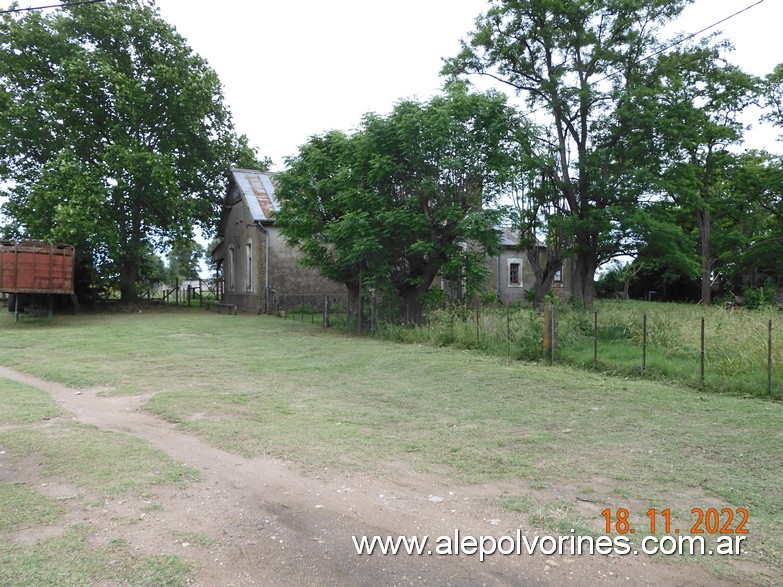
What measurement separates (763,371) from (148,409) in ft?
29.6

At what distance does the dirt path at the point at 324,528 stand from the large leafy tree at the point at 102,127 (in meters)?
22.0

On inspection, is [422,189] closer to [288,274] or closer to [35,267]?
[288,274]

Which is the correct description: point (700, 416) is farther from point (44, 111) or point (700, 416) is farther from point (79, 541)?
point (44, 111)

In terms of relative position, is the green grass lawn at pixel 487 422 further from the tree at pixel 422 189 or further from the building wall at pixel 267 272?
the building wall at pixel 267 272

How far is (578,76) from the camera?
23.9 m

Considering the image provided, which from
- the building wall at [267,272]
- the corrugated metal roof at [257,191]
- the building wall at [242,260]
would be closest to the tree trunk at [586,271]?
the building wall at [267,272]

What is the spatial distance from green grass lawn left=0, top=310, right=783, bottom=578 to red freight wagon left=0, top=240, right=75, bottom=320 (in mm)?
10239

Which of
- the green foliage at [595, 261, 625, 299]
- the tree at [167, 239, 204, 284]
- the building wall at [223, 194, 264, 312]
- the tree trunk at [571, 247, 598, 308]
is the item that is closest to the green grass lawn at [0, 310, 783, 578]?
the tree trunk at [571, 247, 598, 308]

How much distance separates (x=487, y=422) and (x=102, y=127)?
27309 mm

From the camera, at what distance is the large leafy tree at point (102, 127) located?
2406 centimetres

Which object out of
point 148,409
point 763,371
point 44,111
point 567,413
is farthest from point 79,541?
point 44,111

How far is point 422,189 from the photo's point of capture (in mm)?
15648

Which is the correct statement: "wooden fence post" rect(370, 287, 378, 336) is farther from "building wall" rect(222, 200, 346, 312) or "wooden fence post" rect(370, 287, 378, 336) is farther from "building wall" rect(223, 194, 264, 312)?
"building wall" rect(223, 194, 264, 312)

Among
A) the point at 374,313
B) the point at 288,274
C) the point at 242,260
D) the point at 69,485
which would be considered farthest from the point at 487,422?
the point at 242,260
